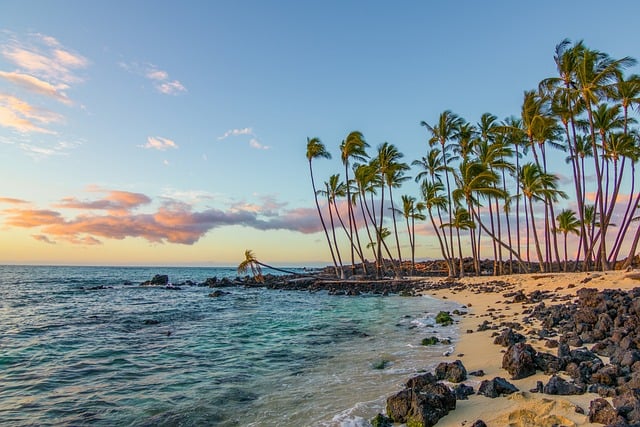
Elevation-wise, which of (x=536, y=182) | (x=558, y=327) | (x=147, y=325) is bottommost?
(x=147, y=325)

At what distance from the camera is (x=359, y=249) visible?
55.2 metres

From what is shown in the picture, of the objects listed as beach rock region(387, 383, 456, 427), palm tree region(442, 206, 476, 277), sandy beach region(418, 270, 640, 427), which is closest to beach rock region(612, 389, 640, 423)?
sandy beach region(418, 270, 640, 427)

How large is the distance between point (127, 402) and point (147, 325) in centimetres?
1273

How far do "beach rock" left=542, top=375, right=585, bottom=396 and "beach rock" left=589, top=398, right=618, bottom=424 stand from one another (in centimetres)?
105

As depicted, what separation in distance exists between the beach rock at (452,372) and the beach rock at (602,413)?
3005 millimetres

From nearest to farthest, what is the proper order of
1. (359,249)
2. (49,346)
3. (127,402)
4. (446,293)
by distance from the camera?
(127,402) < (49,346) < (446,293) < (359,249)

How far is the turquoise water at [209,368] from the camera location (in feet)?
26.7

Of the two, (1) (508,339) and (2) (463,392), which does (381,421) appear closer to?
(2) (463,392)

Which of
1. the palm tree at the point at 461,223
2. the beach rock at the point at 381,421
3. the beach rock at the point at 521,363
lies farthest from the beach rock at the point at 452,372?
the palm tree at the point at 461,223

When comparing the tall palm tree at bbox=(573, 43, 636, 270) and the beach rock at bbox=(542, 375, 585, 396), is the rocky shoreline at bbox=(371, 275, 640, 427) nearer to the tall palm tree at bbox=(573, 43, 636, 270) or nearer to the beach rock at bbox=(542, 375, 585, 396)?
the beach rock at bbox=(542, 375, 585, 396)

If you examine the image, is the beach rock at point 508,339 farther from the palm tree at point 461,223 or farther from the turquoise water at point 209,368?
the palm tree at point 461,223

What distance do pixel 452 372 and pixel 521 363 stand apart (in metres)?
1.44

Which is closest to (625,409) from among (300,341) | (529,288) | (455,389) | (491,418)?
(491,418)

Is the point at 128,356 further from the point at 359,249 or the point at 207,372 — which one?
the point at 359,249
